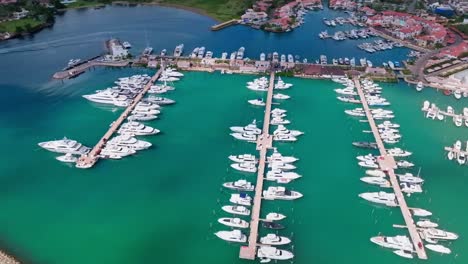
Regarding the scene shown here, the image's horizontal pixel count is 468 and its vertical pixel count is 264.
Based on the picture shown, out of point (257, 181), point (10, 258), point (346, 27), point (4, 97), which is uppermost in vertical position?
point (346, 27)

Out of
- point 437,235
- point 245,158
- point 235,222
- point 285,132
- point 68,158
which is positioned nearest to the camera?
point 437,235

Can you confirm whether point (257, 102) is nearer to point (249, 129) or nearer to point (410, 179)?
point (249, 129)

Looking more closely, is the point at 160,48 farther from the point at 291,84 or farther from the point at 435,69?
the point at 435,69

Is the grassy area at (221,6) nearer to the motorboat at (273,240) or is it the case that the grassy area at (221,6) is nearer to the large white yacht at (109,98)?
the large white yacht at (109,98)

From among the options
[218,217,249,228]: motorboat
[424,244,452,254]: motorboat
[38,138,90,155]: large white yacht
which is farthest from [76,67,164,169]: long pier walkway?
[424,244,452,254]: motorboat

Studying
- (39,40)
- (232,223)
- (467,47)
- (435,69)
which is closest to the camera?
(232,223)

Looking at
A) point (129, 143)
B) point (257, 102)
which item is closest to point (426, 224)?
point (257, 102)

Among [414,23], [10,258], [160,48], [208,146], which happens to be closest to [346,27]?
[414,23]
